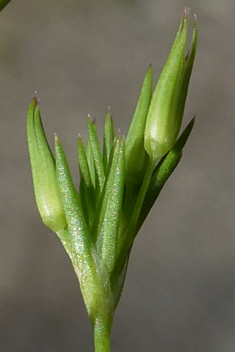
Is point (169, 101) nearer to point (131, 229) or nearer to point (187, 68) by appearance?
point (187, 68)

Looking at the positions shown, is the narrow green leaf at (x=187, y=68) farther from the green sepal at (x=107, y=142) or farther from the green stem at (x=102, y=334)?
the green stem at (x=102, y=334)

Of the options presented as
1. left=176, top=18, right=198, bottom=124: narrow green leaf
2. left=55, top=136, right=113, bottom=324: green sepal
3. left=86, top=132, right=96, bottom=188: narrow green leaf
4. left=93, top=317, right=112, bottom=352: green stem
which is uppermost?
left=176, top=18, right=198, bottom=124: narrow green leaf

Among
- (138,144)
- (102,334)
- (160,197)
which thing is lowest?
(102,334)

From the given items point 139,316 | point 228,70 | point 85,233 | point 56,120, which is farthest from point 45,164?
point 228,70

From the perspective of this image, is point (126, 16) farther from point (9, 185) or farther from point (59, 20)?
point (9, 185)

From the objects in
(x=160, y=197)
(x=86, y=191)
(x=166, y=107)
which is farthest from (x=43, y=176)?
(x=160, y=197)

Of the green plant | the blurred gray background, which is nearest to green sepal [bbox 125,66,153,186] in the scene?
the green plant

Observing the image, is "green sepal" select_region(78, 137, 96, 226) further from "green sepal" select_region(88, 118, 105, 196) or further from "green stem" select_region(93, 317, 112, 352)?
"green stem" select_region(93, 317, 112, 352)
